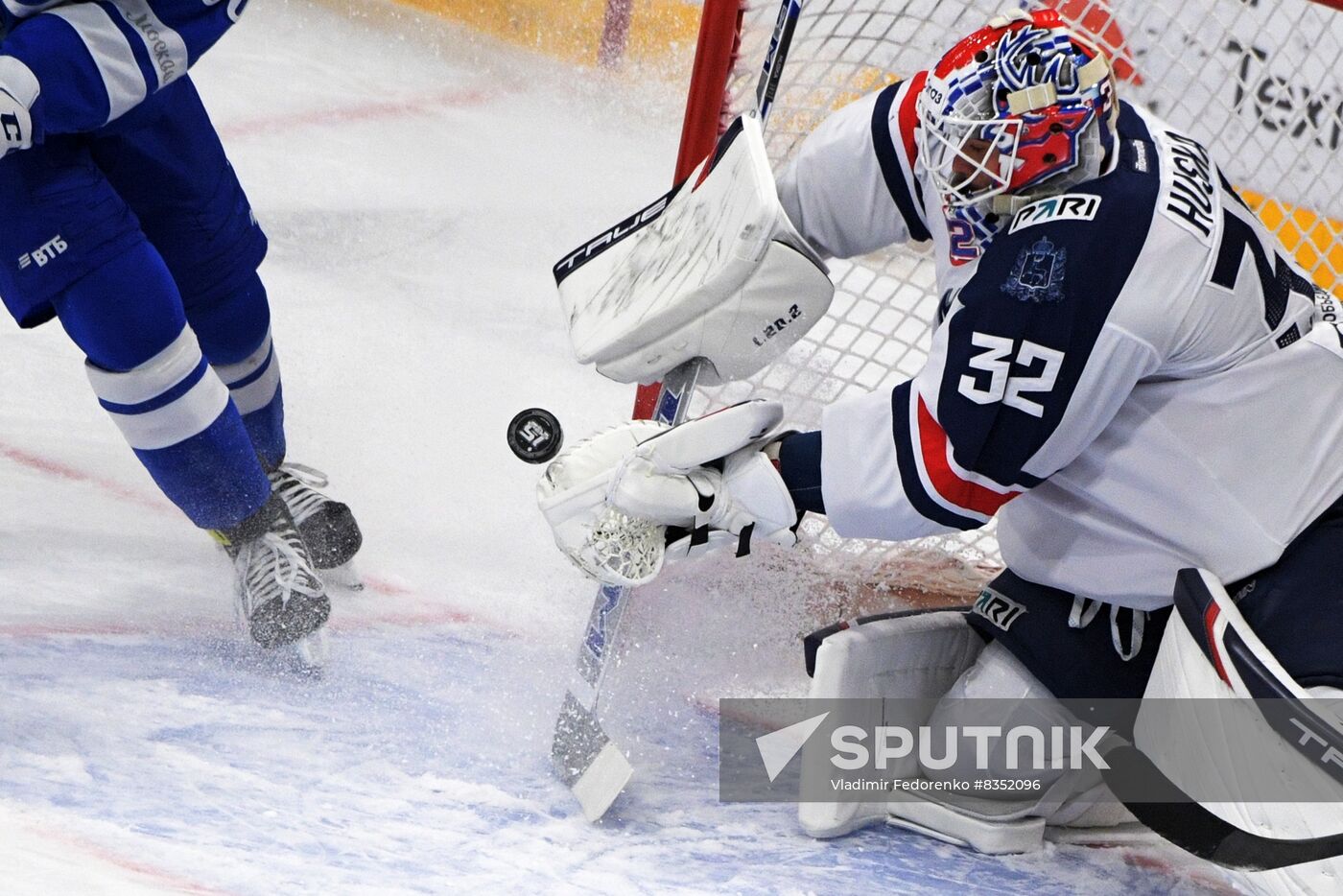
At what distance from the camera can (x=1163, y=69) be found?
2.01 meters

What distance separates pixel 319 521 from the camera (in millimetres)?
2088

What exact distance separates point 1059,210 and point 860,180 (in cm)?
40

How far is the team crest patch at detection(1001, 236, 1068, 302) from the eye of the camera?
1308mm

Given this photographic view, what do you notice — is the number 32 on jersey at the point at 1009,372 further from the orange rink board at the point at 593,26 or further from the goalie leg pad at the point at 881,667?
the orange rink board at the point at 593,26

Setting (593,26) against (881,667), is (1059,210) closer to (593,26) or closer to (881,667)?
(881,667)

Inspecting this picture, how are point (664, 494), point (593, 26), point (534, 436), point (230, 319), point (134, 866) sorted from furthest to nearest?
point (593, 26) → point (230, 319) → point (534, 436) → point (664, 494) → point (134, 866)

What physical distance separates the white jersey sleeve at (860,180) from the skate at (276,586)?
0.83 metres

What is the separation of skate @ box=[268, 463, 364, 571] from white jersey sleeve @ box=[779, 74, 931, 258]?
0.86m

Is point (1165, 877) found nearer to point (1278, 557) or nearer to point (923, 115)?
point (1278, 557)

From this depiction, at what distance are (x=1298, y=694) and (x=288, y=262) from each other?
7.94 feet

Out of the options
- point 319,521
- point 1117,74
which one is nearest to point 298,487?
point 319,521

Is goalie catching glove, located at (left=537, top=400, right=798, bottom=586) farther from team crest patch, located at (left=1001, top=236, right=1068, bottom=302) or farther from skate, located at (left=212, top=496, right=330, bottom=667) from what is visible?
skate, located at (left=212, top=496, right=330, bottom=667)

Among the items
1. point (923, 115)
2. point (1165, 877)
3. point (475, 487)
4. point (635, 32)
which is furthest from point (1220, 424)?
point (635, 32)
